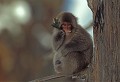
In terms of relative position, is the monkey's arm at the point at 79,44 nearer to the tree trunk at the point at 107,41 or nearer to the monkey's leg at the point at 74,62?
the monkey's leg at the point at 74,62

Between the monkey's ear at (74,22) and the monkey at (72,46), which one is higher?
the monkey's ear at (74,22)

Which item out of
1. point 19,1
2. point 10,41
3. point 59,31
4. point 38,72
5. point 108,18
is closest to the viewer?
point 108,18

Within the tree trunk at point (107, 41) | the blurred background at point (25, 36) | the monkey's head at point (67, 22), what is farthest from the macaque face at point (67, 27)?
the blurred background at point (25, 36)

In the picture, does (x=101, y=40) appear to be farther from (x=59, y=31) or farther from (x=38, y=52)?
(x=38, y=52)

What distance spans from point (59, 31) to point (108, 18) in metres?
1.20

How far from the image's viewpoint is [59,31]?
4891 mm

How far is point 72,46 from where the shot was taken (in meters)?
4.94

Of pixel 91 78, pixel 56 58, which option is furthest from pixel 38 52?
pixel 91 78

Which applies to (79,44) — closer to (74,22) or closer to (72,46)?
(72,46)

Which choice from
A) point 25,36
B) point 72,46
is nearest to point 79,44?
point 72,46

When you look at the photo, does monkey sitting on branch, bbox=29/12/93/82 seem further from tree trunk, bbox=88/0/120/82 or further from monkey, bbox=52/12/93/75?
tree trunk, bbox=88/0/120/82

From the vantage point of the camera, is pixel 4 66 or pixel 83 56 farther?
pixel 4 66

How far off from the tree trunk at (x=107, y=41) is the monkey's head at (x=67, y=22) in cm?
96

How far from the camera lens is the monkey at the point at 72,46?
4.88 meters
